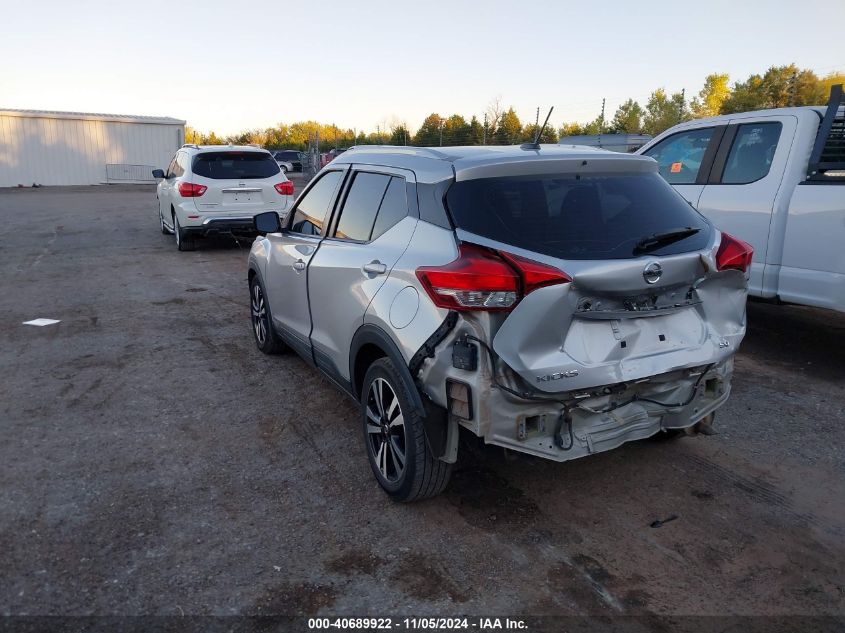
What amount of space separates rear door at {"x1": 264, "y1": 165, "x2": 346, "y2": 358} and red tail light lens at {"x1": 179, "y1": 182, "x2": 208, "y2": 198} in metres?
6.63

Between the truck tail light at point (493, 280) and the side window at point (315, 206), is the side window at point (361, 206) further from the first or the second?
the truck tail light at point (493, 280)

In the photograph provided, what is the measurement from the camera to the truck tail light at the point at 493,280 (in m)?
2.85

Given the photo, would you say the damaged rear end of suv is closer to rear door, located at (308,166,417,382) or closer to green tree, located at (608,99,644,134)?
rear door, located at (308,166,417,382)

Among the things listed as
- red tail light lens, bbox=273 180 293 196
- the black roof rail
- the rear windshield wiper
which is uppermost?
the black roof rail

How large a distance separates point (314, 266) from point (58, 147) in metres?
37.1

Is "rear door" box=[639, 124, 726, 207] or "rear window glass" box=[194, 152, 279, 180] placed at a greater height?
"rear door" box=[639, 124, 726, 207]

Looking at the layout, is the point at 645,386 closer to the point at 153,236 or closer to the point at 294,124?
the point at 153,236

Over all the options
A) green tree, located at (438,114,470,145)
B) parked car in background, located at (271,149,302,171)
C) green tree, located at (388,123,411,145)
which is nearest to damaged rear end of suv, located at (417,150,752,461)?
green tree, located at (438,114,470,145)

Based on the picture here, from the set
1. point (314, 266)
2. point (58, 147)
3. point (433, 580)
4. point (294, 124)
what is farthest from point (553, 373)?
point (294, 124)

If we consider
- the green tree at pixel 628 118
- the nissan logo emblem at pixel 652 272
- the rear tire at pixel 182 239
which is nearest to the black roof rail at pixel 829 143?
the nissan logo emblem at pixel 652 272

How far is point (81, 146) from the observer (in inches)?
1412

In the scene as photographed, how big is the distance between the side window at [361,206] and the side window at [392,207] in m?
0.06

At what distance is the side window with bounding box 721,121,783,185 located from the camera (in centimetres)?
596

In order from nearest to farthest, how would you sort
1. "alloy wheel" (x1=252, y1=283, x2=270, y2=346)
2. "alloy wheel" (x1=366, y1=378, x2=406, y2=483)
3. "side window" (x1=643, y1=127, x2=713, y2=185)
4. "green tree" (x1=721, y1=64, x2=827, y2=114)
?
1. "alloy wheel" (x1=366, y1=378, x2=406, y2=483)
2. "alloy wheel" (x1=252, y1=283, x2=270, y2=346)
3. "side window" (x1=643, y1=127, x2=713, y2=185)
4. "green tree" (x1=721, y1=64, x2=827, y2=114)
